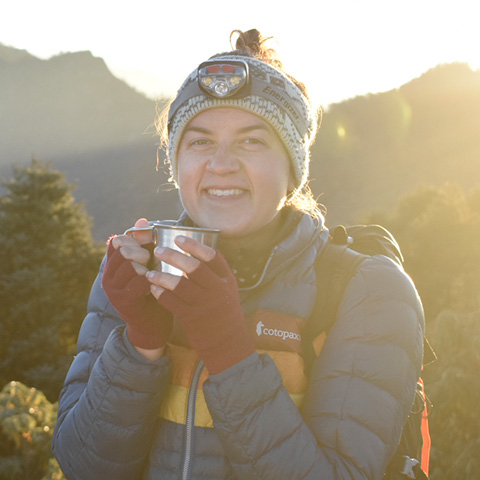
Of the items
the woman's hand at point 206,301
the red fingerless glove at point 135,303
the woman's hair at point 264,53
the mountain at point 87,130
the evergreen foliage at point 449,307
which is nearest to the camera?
the woman's hand at point 206,301

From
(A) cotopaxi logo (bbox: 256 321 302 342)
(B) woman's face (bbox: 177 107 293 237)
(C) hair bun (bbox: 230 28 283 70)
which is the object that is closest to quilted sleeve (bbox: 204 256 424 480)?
(A) cotopaxi logo (bbox: 256 321 302 342)

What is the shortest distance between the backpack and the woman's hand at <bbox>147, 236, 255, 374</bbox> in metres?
0.41

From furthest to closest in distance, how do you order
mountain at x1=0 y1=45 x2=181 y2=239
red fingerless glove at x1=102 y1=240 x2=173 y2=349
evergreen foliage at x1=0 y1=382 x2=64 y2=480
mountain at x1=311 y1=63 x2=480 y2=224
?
mountain at x1=0 y1=45 x2=181 y2=239 → mountain at x1=311 y1=63 x2=480 y2=224 → evergreen foliage at x1=0 y1=382 x2=64 y2=480 → red fingerless glove at x1=102 y1=240 x2=173 y2=349

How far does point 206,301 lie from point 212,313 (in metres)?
0.05

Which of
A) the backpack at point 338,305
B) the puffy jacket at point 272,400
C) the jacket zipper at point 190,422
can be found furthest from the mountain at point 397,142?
the jacket zipper at point 190,422

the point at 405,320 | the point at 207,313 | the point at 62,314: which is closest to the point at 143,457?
the point at 207,313

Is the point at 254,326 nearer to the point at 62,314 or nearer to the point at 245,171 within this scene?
the point at 245,171

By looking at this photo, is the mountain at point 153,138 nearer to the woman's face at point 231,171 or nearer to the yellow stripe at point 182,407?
the woman's face at point 231,171

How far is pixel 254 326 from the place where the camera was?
1.86 meters

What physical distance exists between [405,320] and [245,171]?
0.90m

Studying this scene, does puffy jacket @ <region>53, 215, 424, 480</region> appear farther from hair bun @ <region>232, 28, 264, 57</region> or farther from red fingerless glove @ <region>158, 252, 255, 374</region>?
hair bun @ <region>232, 28, 264, 57</region>

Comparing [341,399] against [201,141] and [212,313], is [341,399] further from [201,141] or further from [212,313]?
[201,141]

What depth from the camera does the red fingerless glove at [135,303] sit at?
1.59 metres

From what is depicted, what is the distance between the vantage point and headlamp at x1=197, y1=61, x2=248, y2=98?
Result: 2041 mm
